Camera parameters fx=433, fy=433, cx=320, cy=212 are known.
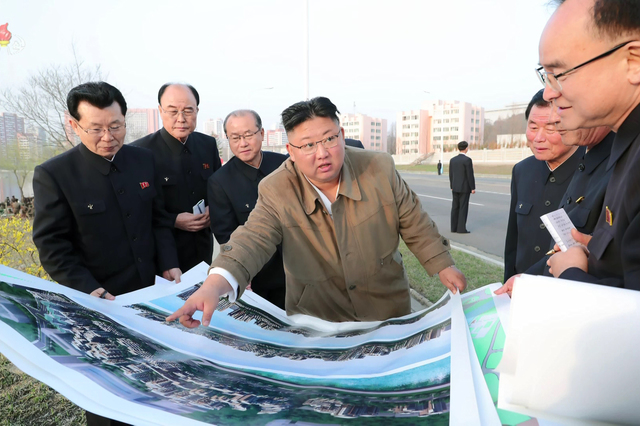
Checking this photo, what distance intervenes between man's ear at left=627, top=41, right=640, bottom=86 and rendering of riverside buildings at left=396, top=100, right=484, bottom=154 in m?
72.2

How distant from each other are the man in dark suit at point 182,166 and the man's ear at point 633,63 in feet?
9.14

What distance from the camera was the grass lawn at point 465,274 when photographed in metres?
4.87

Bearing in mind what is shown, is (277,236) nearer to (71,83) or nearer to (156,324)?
(156,324)

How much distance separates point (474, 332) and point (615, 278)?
419 mm

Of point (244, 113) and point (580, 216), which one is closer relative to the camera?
point (580, 216)

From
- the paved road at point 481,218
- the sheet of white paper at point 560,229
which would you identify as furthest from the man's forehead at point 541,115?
the paved road at point 481,218

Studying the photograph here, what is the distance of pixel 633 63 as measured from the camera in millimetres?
916

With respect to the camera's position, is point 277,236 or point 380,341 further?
point 277,236

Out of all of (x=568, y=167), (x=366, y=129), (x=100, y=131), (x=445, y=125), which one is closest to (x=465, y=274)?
(x=568, y=167)

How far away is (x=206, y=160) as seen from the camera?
3.58 m

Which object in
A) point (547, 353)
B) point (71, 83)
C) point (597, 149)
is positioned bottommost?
point (547, 353)

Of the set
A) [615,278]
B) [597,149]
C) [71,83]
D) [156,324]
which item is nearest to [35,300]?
[156,324]

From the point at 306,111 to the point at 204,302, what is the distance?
1.02 metres

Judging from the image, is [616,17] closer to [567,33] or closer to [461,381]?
[567,33]
